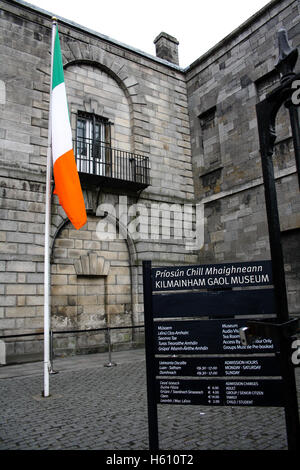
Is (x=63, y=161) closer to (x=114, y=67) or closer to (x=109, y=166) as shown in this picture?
(x=109, y=166)

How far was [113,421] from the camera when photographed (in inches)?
184

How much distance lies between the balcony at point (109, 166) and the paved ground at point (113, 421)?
22.5 ft

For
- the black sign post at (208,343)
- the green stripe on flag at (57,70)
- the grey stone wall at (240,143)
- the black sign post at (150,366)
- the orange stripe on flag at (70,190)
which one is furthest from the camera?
the grey stone wall at (240,143)

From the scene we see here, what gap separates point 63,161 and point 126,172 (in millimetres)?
6746

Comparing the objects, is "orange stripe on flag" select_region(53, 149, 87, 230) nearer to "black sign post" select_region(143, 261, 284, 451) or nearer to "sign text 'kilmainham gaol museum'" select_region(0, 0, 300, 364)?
"black sign post" select_region(143, 261, 284, 451)

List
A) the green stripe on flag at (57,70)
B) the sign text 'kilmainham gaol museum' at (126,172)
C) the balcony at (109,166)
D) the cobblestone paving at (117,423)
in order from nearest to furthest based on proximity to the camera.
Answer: the cobblestone paving at (117,423), the green stripe on flag at (57,70), the sign text 'kilmainham gaol museum' at (126,172), the balcony at (109,166)

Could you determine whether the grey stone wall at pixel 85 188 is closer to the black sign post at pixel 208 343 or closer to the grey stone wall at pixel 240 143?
the grey stone wall at pixel 240 143

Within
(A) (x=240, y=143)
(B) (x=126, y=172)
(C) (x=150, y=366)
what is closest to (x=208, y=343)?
(C) (x=150, y=366)

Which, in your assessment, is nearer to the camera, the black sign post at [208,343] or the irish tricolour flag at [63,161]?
the black sign post at [208,343]

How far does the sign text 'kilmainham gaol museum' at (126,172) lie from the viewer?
432 inches

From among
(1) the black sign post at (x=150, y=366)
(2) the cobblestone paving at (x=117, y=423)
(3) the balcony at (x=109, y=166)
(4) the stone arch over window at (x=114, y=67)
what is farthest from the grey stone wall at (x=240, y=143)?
(1) the black sign post at (x=150, y=366)

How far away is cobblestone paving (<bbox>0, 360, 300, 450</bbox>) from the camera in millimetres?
3873

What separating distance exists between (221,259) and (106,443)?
1038cm

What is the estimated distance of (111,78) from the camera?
14008mm
